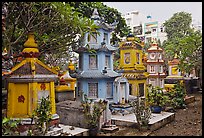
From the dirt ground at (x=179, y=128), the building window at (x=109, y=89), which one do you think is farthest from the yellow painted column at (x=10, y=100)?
the building window at (x=109, y=89)

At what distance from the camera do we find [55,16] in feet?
24.6

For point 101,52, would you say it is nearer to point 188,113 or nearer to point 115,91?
point 115,91

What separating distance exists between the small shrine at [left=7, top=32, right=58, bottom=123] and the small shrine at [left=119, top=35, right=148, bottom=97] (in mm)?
7066

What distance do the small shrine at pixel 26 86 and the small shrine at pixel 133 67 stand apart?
7.07 m

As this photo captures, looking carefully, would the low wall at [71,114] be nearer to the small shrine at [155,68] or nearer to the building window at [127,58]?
the building window at [127,58]

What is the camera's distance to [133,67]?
14.2 metres

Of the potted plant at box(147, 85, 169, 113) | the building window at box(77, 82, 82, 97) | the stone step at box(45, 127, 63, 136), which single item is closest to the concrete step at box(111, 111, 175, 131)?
Answer: the potted plant at box(147, 85, 169, 113)

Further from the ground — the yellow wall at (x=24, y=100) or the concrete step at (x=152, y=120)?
the yellow wall at (x=24, y=100)

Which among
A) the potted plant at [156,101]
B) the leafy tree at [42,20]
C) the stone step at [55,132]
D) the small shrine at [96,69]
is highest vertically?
the leafy tree at [42,20]

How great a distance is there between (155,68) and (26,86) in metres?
11.7

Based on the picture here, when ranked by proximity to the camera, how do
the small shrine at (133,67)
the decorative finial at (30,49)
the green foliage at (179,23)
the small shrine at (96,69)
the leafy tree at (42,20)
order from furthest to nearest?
1. the green foliage at (179,23)
2. the small shrine at (133,67)
3. the small shrine at (96,69)
4. the decorative finial at (30,49)
5. the leafy tree at (42,20)

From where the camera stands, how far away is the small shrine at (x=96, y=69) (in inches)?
476

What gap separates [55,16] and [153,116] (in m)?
6.25

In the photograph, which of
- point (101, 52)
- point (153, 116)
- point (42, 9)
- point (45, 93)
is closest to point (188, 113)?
point (153, 116)
